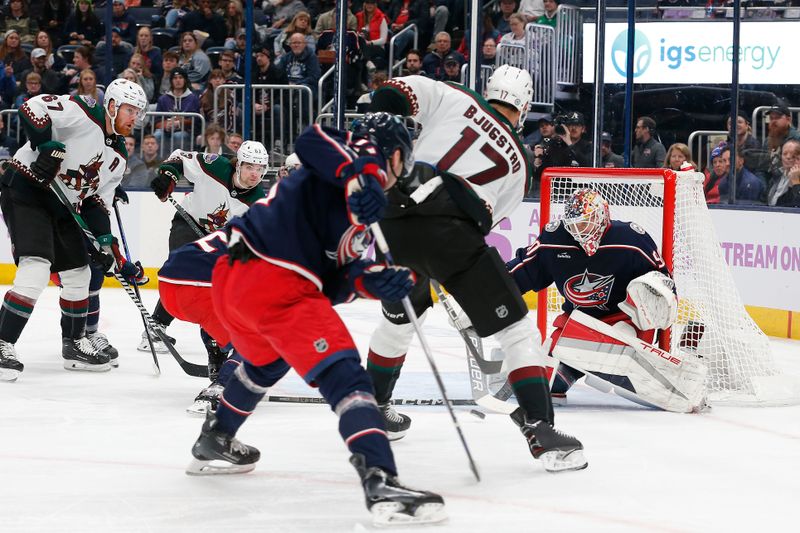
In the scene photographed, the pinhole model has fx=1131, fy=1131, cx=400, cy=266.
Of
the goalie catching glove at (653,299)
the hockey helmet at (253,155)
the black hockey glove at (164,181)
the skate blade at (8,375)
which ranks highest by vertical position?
the hockey helmet at (253,155)

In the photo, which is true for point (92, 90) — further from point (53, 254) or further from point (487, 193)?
point (487, 193)

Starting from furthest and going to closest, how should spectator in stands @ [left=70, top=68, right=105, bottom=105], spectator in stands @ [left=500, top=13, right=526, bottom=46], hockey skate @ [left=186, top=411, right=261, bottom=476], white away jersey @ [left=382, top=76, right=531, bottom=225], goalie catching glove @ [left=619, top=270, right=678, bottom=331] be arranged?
1. spectator in stands @ [left=500, top=13, right=526, bottom=46]
2. spectator in stands @ [left=70, top=68, right=105, bottom=105]
3. goalie catching glove @ [left=619, top=270, right=678, bottom=331]
4. white away jersey @ [left=382, top=76, right=531, bottom=225]
5. hockey skate @ [left=186, top=411, right=261, bottom=476]

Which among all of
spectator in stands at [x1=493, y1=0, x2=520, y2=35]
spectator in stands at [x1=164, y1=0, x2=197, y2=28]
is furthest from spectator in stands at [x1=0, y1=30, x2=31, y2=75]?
spectator in stands at [x1=493, y1=0, x2=520, y2=35]

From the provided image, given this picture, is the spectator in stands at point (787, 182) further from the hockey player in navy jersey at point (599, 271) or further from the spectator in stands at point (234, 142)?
the spectator in stands at point (234, 142)

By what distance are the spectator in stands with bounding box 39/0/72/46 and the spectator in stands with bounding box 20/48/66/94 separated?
0.56m

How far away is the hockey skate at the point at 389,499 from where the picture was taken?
91.7 inches

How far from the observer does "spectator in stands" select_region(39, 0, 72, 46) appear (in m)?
9.48

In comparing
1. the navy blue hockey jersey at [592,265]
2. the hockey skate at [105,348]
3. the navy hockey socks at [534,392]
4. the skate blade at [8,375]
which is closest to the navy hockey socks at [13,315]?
the skate blade at [8,375]

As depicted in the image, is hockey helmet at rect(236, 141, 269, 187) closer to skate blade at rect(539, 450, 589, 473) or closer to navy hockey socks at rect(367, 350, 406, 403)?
navy hockey socks at rect(367, 350, 406, 403)

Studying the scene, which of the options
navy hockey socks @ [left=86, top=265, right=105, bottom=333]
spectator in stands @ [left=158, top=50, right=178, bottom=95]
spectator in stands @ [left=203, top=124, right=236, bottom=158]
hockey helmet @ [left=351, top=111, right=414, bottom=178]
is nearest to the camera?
hockey helmet @ [left=351, top=111, right=414, bottom=178]

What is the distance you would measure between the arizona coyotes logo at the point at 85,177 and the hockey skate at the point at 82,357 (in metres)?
0.60

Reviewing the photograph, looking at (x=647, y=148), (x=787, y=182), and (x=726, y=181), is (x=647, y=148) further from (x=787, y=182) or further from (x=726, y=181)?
(x=787, y=182)

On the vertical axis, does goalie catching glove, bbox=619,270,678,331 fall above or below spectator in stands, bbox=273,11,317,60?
below

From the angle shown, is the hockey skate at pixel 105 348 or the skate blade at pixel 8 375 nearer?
the skate blade at pixel 8 375
